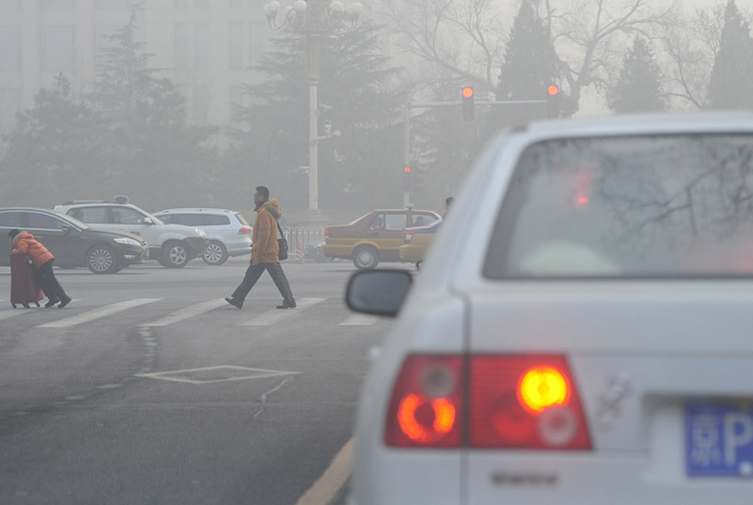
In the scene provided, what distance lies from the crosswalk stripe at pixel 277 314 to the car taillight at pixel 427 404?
1430 cm

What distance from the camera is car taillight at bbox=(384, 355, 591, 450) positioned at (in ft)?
9.06

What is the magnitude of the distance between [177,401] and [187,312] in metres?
9.42

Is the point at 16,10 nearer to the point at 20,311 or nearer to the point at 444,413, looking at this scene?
the point at 20,311

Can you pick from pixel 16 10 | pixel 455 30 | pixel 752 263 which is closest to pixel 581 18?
pixel 455 30

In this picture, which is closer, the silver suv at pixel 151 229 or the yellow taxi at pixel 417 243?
the yellow taxi at pixel 417 243

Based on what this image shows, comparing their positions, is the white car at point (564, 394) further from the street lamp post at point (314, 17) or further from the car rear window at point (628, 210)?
the street lamp post at point (314, 17)

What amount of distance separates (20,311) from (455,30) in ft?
197

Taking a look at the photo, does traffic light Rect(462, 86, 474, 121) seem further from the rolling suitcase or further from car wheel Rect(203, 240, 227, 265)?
the rolling suitcase

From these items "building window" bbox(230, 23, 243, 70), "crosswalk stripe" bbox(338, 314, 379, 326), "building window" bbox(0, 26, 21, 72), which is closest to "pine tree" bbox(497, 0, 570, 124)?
"building window" bbox(230, 23, 243, 70)

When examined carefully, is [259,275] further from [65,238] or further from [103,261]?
[65,238]

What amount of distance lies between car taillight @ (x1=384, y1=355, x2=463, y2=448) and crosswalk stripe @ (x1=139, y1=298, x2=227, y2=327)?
1449 centimetres

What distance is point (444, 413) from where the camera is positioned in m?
2.83

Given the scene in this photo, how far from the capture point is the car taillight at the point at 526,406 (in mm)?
2758

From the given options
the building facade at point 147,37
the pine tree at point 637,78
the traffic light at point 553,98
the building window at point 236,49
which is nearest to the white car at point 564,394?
the traffic light at point 553,98
